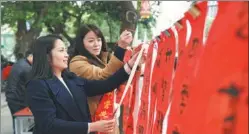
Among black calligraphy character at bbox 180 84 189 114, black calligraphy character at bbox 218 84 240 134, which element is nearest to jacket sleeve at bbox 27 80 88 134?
black calligraphy character at bbox 180 84 189 114

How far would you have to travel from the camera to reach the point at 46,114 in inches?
87.0

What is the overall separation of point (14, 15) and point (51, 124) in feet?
33.2

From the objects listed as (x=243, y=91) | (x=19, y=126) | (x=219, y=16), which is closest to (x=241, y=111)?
(x=243, y=91)

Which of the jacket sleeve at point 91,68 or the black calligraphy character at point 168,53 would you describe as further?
the jacket sleeve at point 91,68

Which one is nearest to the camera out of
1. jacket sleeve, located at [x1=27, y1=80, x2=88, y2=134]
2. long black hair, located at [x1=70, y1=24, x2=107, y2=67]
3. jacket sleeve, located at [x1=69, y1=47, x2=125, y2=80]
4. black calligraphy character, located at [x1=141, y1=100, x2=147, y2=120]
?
jacket sleeve, located at [x1=27, y1=80, x2=88, y2=134]

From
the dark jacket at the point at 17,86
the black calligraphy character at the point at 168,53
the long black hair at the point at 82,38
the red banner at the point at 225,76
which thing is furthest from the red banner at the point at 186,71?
the dark jacket at the point at 17,86

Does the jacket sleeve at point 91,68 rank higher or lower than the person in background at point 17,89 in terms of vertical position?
higher

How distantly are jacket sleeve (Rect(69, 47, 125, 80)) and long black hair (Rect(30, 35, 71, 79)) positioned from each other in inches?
19.1

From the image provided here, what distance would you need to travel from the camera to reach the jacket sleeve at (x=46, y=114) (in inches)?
87.3

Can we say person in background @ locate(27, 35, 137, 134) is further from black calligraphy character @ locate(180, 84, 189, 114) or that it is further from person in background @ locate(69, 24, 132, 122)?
black calligraphy character @ locate(180, 84, 189, 114)

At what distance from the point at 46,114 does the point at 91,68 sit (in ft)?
2.25

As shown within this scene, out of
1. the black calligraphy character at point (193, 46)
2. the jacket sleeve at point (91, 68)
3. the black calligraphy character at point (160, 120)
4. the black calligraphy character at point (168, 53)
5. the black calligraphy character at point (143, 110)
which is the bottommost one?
the black calligraphy character at point (143, 110)

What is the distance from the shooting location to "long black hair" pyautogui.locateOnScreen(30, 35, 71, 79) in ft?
7.58

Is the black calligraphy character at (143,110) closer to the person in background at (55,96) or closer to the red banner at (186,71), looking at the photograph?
the person in background at (55,96)
